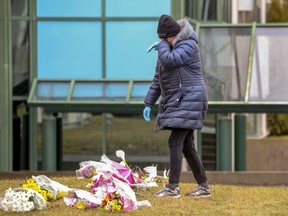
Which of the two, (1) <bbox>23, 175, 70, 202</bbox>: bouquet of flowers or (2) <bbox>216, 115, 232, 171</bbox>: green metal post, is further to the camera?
(2) <bbox>216, 115, 232, 171</bbox>: green metal post

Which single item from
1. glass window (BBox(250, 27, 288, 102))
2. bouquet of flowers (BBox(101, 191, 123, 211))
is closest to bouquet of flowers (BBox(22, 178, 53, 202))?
bouquet of flowers (BBox(101, 191, 123, 211))

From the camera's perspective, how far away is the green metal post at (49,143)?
49.4ft

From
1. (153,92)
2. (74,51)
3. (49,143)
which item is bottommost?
(49,143)

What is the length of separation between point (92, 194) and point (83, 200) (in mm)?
147

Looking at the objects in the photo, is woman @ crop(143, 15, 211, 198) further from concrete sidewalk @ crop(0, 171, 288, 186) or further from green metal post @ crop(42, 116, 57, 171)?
green metal post @ crop(42, 116, 57, 171)

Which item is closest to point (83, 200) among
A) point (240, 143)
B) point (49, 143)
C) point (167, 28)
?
point (167, 28)

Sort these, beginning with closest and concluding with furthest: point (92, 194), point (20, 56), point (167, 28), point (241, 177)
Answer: point (92, 194)
point (167, 28)
point (241, 177)
point (20, 56)

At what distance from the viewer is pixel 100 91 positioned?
1484 centimetres

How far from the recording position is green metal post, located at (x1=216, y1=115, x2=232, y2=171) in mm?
15951

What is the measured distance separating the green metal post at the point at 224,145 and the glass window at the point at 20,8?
4.09 metres

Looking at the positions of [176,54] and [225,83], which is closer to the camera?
[176,54]

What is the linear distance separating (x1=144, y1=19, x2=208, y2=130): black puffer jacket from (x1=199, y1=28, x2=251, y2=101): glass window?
677 cm

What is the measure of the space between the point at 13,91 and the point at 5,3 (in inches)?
59.1

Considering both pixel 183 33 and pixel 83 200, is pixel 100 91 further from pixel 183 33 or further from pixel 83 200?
pixel 83 200
